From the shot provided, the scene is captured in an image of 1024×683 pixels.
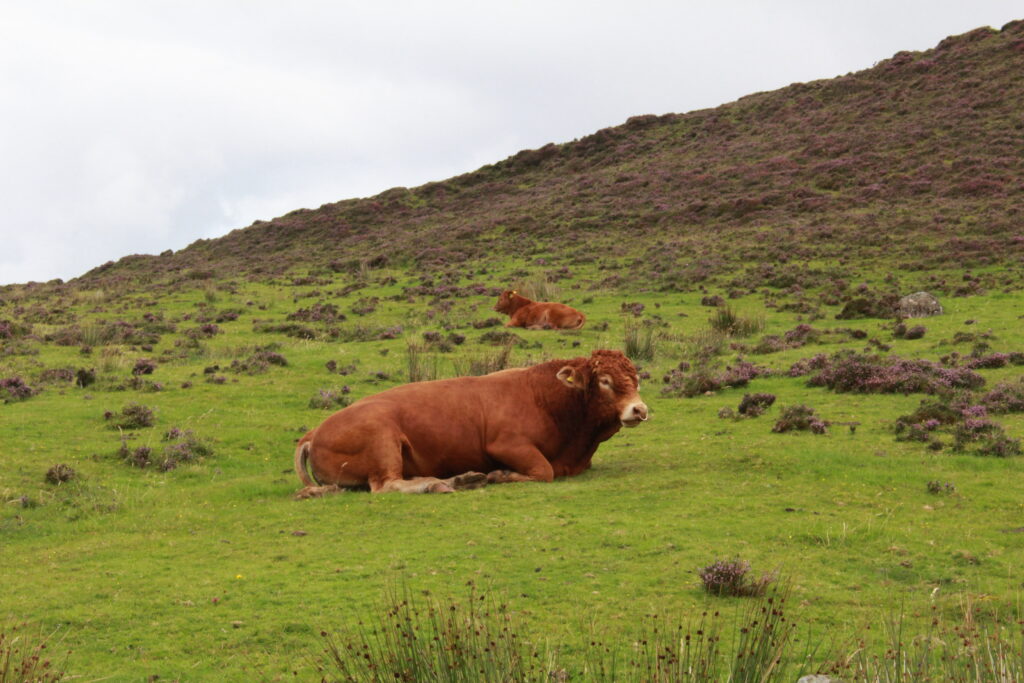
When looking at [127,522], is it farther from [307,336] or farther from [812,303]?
[812,303]

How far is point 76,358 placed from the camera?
2191cm

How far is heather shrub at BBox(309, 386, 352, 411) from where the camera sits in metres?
16.6

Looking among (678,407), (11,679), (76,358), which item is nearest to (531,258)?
(76,358)

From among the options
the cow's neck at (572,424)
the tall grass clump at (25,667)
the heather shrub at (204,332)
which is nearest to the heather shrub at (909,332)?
the cow's neck at (572,424)

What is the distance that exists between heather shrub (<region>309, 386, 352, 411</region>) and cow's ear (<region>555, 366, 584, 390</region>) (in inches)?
268

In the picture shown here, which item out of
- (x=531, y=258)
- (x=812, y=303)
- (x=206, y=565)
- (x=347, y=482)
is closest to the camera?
(x=206, y=565)

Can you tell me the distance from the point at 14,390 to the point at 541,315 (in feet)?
46.4

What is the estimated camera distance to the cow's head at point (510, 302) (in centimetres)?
2734

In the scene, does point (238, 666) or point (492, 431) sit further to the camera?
point (492, 431)

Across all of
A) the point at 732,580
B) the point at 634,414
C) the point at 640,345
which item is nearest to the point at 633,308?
the point at 640,345

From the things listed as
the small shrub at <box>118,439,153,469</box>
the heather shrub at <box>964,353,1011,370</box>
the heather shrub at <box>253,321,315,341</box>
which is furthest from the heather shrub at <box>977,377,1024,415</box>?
the heather shrub at <box>253,321,315,341</box>

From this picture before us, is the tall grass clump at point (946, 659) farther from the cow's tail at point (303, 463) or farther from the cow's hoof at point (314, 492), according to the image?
the cow's tail at point (303, 463)

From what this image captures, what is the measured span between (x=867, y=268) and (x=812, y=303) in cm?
592

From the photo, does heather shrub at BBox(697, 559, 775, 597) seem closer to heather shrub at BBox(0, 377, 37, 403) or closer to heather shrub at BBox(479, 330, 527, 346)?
heather shrub at BBox(0, 377, 37, 403)
